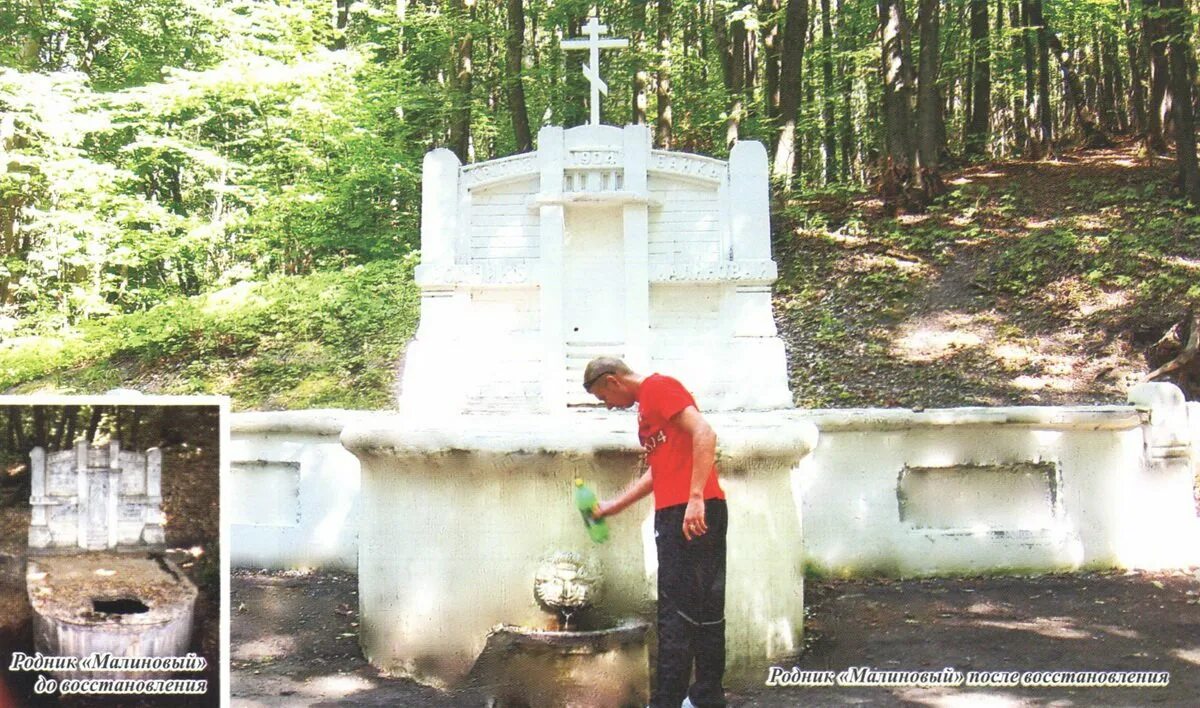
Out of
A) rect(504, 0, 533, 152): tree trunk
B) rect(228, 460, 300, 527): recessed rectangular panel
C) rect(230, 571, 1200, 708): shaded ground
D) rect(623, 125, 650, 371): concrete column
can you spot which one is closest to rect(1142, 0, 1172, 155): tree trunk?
rect(623, 125, 650, 371): concrete column

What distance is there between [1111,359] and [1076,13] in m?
13.3

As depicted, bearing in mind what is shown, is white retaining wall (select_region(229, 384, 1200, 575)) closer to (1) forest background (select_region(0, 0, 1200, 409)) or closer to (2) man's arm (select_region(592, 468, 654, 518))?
(2) man's arm (select_region(592, 468, 654, 518))

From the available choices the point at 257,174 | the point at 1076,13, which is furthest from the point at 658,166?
the point at 1076,13

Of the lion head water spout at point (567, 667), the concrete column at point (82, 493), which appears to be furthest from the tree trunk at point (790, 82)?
the concrete column at point (82, 493)

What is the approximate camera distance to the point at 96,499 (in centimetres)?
310

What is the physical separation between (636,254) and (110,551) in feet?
19.3

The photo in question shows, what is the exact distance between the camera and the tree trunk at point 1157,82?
48.8 feet

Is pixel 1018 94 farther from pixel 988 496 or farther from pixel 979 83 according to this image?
pixel 988 496

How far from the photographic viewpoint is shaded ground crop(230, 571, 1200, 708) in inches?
179

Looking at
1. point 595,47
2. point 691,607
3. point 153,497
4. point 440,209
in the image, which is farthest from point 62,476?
point 595,47

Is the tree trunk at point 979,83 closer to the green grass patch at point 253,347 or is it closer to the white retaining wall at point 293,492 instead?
the green grass patch at point 253,347

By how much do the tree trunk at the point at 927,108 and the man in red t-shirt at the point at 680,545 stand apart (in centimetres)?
1402

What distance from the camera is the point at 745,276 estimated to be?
8508 mm

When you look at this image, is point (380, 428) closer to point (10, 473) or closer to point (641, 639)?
point (641, 639)
